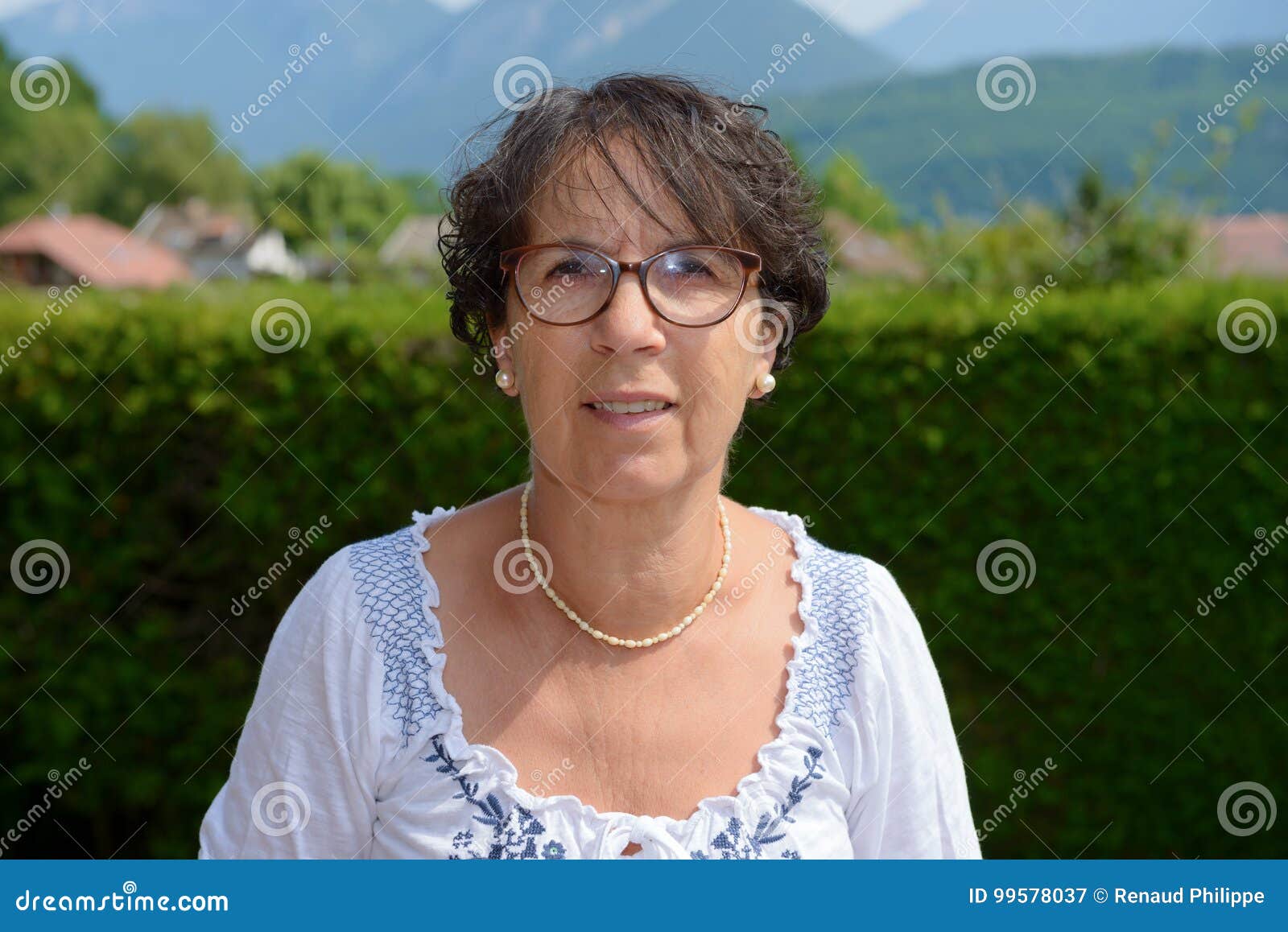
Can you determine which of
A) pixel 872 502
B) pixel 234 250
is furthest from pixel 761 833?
pixel 234 250

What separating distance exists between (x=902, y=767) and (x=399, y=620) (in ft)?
3.17

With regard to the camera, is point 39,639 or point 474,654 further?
point 39,639

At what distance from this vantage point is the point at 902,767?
6.89ft

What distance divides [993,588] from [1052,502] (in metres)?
0.43

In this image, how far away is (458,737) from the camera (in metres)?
1.94

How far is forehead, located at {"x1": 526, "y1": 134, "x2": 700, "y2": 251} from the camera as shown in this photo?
190 centimetres

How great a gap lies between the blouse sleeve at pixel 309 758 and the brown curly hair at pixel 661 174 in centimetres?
70

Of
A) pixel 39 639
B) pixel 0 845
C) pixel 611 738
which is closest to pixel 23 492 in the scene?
pixel 39 639

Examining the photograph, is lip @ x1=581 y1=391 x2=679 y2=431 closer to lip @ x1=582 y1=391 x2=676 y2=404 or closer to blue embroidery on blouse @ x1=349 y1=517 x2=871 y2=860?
lip @ x1=582 y1=391 x2=676 y2=404

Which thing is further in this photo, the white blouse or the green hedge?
the green hedge

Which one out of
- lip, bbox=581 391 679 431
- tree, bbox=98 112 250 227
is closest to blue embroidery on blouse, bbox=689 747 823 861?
lip, bbox=581 391 679 431

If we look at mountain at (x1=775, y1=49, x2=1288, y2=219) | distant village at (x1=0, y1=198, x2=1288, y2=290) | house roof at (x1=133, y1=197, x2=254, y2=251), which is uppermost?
mountain at (x1=775, y1=49, x2=1288, y2=219)

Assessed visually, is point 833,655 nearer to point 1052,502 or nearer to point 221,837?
point 221,837

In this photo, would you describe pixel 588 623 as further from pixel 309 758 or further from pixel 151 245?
pixel 151 245
